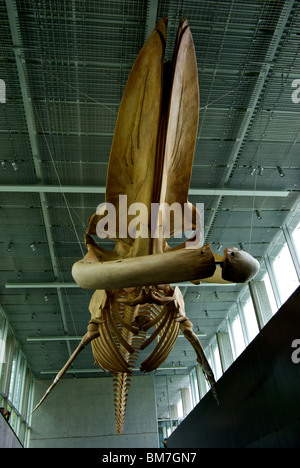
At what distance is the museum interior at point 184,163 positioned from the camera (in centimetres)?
534

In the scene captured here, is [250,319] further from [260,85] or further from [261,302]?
[260,85]

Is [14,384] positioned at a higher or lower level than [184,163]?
higher

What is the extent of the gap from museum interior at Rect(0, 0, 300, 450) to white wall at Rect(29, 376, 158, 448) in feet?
20.8

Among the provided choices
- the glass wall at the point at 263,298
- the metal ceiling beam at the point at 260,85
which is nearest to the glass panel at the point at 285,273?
the glass wall at the point at 263,298

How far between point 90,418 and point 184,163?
20049 mm

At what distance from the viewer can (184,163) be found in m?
2.82

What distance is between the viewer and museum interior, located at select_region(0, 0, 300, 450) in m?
5.34

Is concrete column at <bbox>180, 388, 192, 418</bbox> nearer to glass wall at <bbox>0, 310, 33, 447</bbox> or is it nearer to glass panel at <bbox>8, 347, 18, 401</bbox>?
glass wall at <bbox>0, 310, 33, 447</bbox>

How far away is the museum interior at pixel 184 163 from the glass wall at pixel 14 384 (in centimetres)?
24

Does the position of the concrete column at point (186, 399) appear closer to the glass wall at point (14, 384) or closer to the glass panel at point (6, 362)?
the glass wall at point (14, 384)

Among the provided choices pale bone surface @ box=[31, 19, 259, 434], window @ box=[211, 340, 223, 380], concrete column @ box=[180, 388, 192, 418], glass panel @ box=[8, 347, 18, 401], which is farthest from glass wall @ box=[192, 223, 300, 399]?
glass panel @ box=[8, 347, 18, 401]

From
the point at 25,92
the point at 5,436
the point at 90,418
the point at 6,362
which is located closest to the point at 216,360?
the point at 90,418
